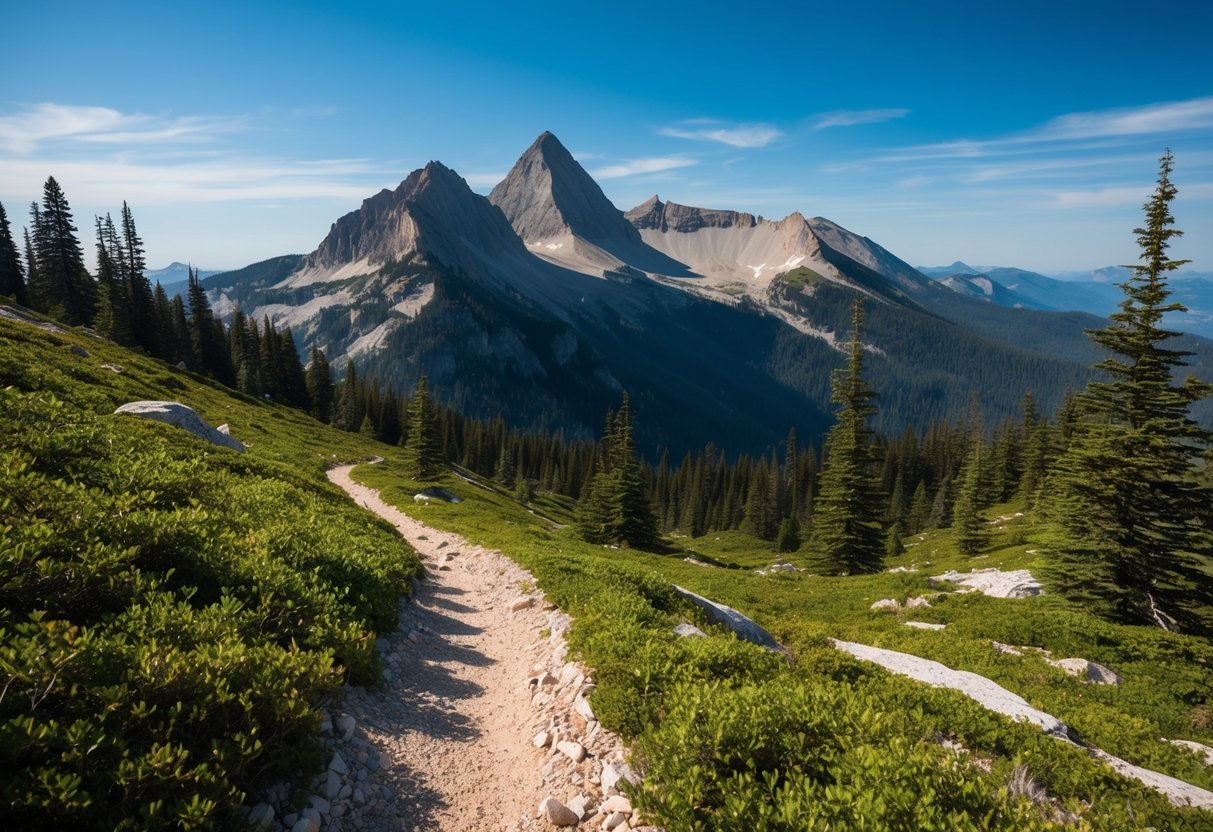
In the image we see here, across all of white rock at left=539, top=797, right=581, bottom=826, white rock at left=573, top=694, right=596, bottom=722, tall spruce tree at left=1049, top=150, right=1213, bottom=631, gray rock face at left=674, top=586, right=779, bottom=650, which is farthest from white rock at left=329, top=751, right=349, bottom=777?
tall spruce tree at left=1049, top=150, right=1213, bottom=631

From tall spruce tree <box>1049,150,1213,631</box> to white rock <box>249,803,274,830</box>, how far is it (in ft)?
87.9

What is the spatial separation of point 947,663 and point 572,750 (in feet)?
45.0

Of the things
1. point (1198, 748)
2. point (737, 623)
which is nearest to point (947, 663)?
point (1198, 748)

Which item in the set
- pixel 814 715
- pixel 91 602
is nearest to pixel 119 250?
pixel 91 602

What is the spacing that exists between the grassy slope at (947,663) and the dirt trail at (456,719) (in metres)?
1.52

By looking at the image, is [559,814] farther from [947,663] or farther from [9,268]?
[9,268]

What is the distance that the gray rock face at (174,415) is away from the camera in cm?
2478

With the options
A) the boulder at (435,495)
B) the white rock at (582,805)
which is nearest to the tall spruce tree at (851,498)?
the boulder at (435,495)

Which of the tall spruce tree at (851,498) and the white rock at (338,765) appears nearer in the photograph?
the white rock at (338,765)

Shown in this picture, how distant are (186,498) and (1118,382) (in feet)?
102

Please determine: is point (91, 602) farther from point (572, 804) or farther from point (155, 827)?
point (572, 804)

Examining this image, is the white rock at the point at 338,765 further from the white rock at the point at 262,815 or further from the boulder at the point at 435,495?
the boulder at the point at 435,495

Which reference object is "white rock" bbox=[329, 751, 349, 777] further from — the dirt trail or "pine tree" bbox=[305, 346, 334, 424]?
"pine tree" bbox=[305, 346, 334, 424]

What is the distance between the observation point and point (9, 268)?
69.2m
